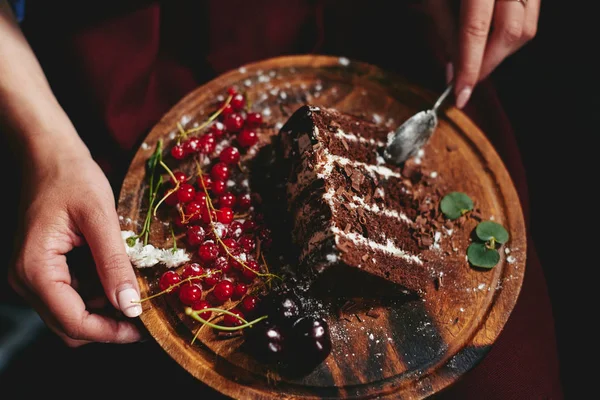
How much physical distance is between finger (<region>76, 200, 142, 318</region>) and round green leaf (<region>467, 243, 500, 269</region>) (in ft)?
4.13

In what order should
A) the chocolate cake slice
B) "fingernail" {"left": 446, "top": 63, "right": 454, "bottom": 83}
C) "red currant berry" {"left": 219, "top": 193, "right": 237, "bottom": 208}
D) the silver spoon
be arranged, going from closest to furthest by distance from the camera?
the chocolate cake slice < "red currant berry" {"left": 219, "top": 193, "right": 237, "bottom": 208} < the silver spoon < "fingernail" {"left": 446, "top": 63, "right": 454, "bottom": 83}

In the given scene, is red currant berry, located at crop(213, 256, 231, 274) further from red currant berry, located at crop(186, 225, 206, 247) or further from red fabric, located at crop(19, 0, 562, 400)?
red fabric, located at crop(19, 0, 562, 400)

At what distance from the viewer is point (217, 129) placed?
2189 millimetres

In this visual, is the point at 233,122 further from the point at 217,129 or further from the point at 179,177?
the point at 179,177

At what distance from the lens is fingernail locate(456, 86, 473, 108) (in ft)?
7.29

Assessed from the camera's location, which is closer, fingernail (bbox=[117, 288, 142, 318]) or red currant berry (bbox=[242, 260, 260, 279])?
fingernail (bbox=[117, 288, 142, 318])

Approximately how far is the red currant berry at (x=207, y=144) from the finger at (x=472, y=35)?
1095 millimetres

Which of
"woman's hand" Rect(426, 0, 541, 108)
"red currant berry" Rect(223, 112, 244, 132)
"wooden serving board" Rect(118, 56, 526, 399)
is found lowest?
"wooden serving board" Rect(118, 56, 526, 399)

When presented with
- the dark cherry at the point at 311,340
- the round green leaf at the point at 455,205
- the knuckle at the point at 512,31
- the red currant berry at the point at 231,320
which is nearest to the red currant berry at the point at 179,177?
the red currant berry at the point at 231,320

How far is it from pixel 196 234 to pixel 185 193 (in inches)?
6.6

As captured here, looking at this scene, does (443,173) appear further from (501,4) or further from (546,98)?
(546,98)

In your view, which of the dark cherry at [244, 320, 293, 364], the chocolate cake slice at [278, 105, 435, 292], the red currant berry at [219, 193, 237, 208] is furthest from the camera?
the red currant berry at [219, 193, 237, 208]

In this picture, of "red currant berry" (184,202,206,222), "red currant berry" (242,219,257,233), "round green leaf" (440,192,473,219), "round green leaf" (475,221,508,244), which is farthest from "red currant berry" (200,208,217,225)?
"round green leaf" (475,221,508,244)

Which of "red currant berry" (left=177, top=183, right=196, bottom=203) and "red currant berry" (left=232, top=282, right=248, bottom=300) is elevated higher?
"red currant berry" (left=177, top=183, right=196, bottom=203)
